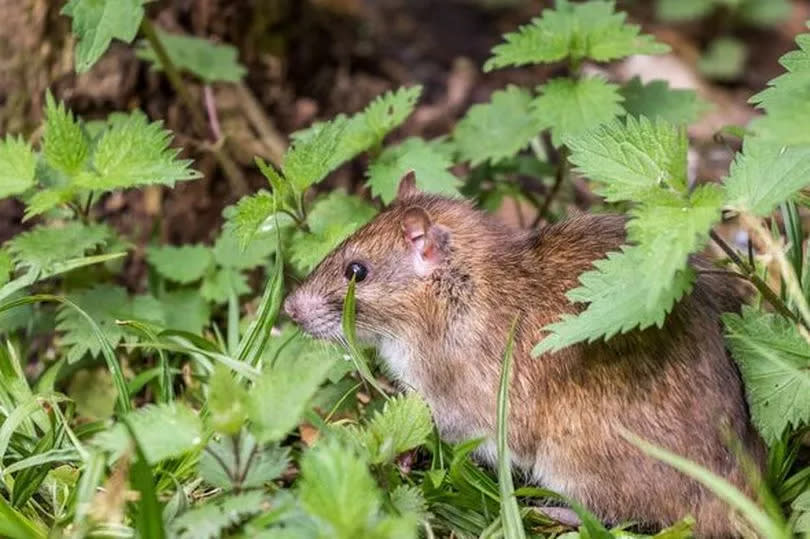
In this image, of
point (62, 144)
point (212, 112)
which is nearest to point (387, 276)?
point (62, 144)

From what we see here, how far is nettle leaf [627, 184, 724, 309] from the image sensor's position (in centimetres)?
333

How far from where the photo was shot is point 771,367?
3.78 m

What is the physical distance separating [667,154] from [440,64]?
14.7 ft

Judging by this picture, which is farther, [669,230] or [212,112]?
[212,112]

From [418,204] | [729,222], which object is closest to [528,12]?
[729,222]

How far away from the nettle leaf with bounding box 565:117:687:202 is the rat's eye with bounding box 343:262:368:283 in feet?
2.91

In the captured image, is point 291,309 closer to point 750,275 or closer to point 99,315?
point 99,315

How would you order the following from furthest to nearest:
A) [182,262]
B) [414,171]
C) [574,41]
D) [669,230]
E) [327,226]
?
[182,262], [574,41], [414,171], [327,226], [669,230]

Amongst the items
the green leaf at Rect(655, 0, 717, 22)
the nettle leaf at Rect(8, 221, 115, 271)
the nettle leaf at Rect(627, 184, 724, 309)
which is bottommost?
the green leaf at Rect(655, 0, 717, 22)

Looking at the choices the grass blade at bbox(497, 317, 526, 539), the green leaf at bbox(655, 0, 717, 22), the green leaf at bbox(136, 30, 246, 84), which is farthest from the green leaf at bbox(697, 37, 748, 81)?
the grass blade at bbox(497, 317, 526, 539)

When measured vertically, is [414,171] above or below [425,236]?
below

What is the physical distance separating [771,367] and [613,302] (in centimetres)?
60

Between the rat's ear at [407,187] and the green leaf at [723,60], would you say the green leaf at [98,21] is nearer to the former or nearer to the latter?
the rat's ear at [407,187]

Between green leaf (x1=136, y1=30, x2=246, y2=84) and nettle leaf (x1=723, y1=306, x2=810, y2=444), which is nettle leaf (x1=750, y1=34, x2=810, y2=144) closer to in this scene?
nettle leaf (x1=723, y1=306, x2=810, y2=444)
